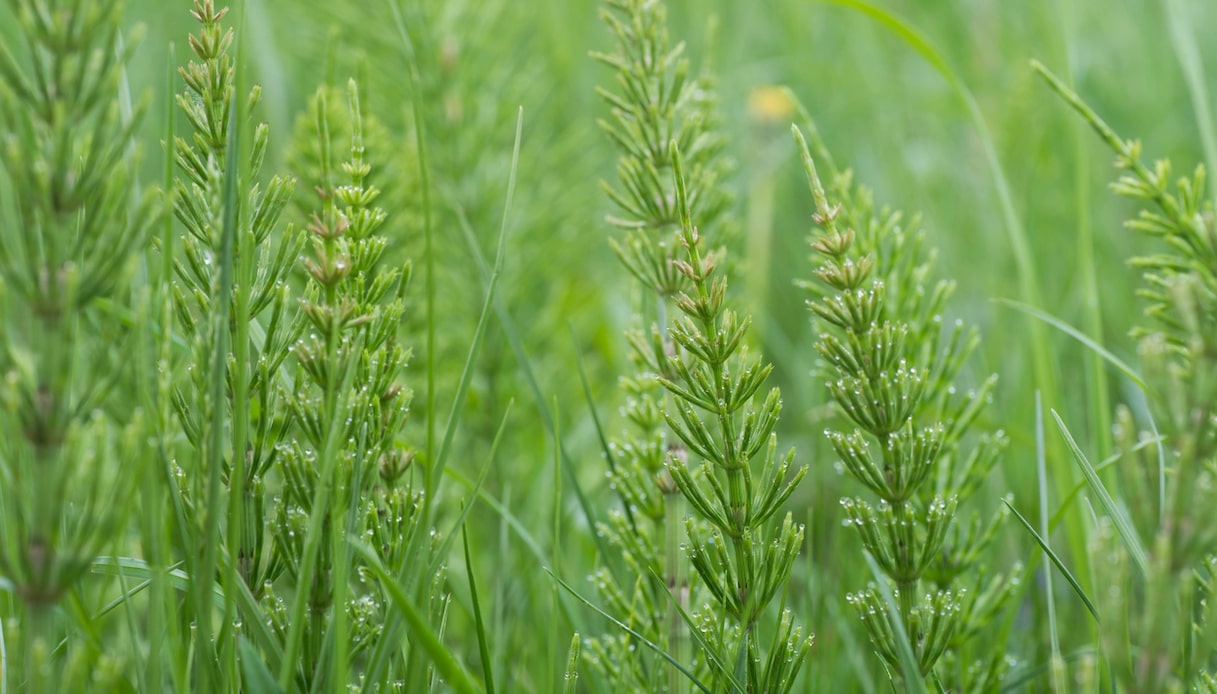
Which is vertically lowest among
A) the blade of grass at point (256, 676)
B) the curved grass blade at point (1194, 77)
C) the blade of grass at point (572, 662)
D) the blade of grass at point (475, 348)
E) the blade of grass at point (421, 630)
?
the blade of grass at point (572, 662)

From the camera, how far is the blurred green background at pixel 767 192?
1645mm

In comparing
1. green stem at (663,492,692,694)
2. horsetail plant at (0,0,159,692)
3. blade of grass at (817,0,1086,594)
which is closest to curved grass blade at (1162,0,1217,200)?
blade of grass at (817,0,1086,594)

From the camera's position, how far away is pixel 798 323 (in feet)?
8.83

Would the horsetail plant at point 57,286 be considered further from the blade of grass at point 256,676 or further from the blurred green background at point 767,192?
the blurred green background at point 767,192

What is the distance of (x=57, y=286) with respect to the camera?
0.73 metres

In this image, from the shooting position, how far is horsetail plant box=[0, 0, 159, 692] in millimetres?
723

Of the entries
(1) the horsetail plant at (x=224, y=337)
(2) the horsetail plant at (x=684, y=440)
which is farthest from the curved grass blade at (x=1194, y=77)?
(1) the horsetail plant at (x=224, y=337)

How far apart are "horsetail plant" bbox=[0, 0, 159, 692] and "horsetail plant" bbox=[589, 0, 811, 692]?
461 millimetres

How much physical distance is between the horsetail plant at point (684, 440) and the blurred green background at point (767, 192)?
0.19 metres

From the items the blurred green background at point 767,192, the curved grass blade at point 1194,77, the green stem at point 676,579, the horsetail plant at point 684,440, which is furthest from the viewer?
the blurred green background at point 767,192

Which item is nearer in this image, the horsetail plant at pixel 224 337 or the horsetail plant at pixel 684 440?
the horsetail plant at pixel 224 337

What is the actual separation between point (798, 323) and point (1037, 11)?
119 cm

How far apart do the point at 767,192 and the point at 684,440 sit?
6.32ft

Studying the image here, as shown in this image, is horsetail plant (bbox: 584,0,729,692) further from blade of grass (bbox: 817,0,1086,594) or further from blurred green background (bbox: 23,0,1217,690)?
blade of grass (bbox: 817,0,1086,594)
